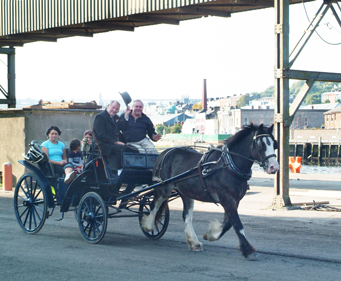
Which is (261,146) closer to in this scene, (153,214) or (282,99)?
(153,214)

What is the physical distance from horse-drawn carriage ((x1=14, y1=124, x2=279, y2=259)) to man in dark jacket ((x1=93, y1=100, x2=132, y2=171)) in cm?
15

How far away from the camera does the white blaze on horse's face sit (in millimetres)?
7570

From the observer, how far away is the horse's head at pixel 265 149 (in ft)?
24.9

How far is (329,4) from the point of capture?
14.4 m

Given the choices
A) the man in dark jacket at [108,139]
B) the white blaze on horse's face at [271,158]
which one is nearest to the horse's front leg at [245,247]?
the white blaze on horse's face at [271,158]

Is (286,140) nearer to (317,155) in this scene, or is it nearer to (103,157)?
(103,157)

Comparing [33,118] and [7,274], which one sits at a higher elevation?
[33,118]

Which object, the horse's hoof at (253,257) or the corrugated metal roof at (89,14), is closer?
the horse's hoof at (253,257)

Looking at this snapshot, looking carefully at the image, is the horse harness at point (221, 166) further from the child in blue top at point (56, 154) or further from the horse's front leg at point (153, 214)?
the child in blue top at point (56, 154)

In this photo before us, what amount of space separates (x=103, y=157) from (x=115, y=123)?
740 millimetres

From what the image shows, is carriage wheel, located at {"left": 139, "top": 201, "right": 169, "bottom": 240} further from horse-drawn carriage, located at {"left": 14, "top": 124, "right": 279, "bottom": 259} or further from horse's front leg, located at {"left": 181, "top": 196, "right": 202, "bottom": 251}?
horse's front leg, located at {"left": 181, "top": 196, "right": 202, "bottom": 251}

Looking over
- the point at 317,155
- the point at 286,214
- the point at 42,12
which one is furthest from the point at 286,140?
the point at 317,155

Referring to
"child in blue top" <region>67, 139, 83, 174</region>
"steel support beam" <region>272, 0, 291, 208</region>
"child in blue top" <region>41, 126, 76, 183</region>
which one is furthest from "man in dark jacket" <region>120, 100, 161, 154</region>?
"steel support beam" <region>272, 0, 291, 208</region>

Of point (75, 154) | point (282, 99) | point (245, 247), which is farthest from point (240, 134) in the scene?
point (282, 99)
